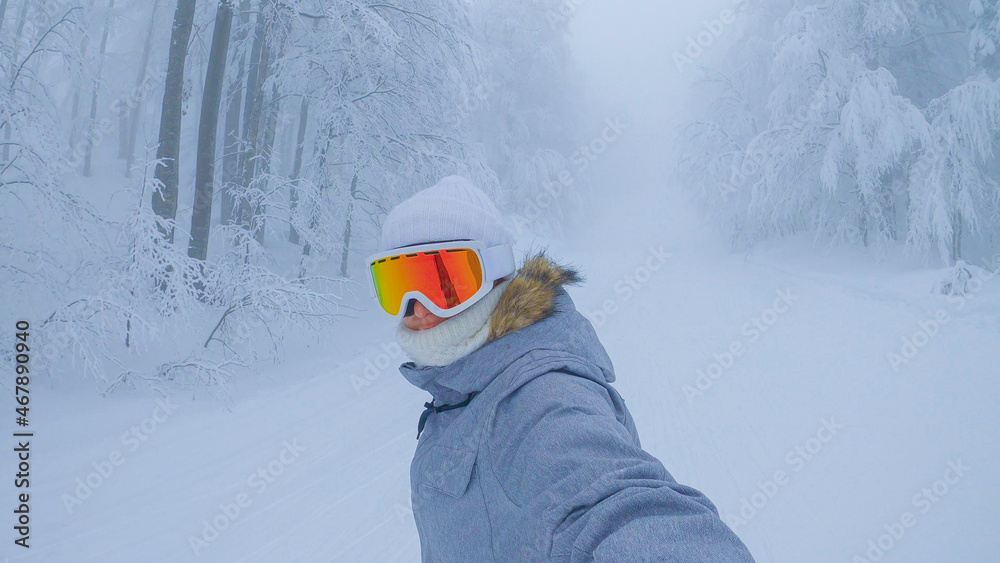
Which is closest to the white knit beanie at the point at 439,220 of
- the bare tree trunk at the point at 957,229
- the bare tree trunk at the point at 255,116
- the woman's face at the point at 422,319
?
the woman's face at the point at 422,319

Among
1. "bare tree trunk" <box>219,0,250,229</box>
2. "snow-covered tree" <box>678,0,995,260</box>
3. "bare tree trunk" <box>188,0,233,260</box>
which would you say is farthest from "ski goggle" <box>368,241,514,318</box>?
"snow-covered tree" <box>678,0,995,260</box>

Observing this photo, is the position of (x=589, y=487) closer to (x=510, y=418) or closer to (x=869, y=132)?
(x=510, y=418)

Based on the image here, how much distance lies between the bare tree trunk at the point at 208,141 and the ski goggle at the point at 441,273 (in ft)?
21.8

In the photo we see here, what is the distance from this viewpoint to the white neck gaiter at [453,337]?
1.30 meters

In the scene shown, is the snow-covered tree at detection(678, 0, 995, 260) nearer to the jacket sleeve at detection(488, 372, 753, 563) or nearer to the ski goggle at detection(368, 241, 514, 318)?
the ski goggle at detection(368, 241, 514, 318)

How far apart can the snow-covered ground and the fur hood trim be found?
223 cm

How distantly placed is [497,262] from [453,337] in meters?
0.26

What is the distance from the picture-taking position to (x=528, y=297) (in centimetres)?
124

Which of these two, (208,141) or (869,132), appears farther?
(869,132)

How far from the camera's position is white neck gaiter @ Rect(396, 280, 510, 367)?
4.25 feet

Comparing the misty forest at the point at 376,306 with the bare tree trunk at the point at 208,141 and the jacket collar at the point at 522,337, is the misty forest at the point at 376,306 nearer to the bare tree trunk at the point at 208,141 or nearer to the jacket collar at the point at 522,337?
the bare tree trunk at the point at 208,141

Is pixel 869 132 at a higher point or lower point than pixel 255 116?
lower

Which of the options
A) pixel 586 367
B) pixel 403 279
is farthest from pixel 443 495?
pixel 403 279

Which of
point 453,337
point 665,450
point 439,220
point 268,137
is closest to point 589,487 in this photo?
point 453,337
